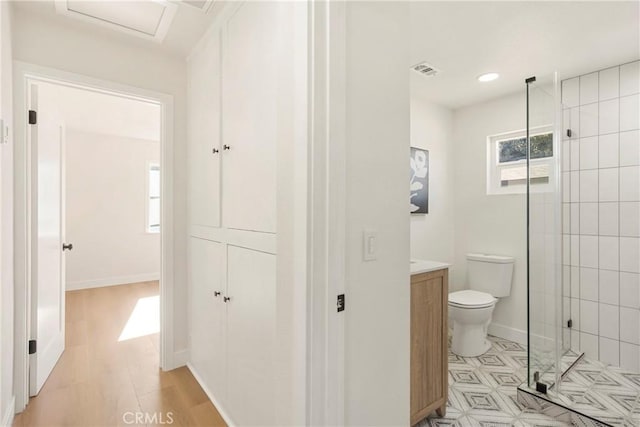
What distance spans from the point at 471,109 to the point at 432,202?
104 cm

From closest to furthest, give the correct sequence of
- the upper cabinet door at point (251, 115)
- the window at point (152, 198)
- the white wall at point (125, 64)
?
the upper cabinet door at point (251, 115), the white wall at point (125, 64), the window at point (152, 198)

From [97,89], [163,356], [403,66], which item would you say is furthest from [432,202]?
[97,89]

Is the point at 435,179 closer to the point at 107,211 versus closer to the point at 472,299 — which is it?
the point at 472,299

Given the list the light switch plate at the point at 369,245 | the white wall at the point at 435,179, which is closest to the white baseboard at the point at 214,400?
the light switch plate at the point at 369,245

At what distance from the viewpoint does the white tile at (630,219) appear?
2.21 metres

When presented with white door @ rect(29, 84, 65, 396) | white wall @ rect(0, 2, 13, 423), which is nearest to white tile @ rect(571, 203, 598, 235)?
white wall @ rect(0, 2, 13, 423)

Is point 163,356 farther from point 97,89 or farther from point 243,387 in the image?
point 97,89

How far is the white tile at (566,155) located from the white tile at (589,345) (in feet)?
4.28

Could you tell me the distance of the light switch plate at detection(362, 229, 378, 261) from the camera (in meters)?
1.04

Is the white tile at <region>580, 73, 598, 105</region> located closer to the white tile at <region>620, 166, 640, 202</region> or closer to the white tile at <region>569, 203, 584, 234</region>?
the white tile at <region>620, 166, 640, 202</region>

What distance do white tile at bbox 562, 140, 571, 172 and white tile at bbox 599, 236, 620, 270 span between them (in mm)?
600

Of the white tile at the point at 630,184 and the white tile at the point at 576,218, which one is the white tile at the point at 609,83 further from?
the white tile at the point at 576,218

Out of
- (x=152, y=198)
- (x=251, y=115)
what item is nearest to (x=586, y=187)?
(x=251, y=115)

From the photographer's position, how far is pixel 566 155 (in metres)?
2.35
